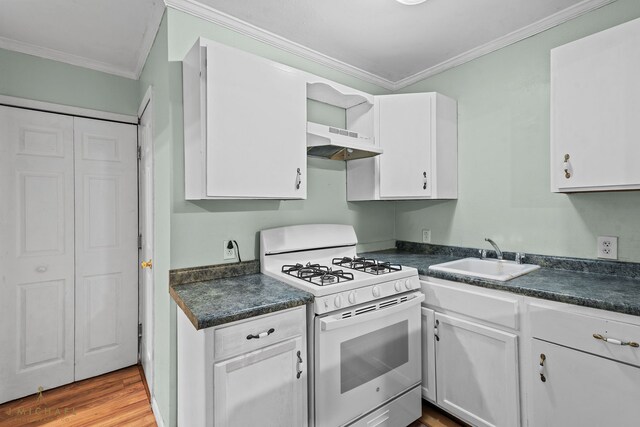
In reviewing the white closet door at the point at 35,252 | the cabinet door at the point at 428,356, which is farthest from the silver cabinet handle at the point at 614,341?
the white closet door at the point at 35,252

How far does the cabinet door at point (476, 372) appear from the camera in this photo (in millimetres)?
1646

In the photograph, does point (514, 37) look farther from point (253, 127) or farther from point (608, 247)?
point (253, 127)

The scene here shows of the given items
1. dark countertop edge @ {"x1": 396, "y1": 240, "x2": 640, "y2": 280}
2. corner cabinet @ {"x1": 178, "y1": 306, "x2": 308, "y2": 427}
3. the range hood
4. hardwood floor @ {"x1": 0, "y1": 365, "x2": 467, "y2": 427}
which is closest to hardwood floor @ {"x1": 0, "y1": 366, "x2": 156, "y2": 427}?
hardwood floor @ {"x1": 0, "y1": 365, "x2": 467, "y2": 427}

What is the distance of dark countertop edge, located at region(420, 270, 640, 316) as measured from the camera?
1308mm

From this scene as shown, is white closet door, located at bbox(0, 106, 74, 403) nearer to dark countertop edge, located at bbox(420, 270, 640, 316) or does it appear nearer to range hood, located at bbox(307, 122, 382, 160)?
range hood, located at bbox(307, 122, 382, 160)

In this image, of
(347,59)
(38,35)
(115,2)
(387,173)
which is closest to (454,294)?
(387,173)

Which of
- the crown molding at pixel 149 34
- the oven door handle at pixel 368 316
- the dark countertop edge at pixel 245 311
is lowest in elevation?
the oven door handle at pixel 368 316

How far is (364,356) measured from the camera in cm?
170

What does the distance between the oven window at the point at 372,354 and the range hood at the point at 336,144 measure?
116 cm

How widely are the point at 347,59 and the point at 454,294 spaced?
1.91m

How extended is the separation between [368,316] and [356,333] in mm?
109

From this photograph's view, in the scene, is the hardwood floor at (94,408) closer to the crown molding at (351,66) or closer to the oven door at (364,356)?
the oven door at (364,356)

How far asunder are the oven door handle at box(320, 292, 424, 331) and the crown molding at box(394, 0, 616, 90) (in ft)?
6.03

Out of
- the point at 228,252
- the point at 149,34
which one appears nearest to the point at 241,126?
the point at 228,252
